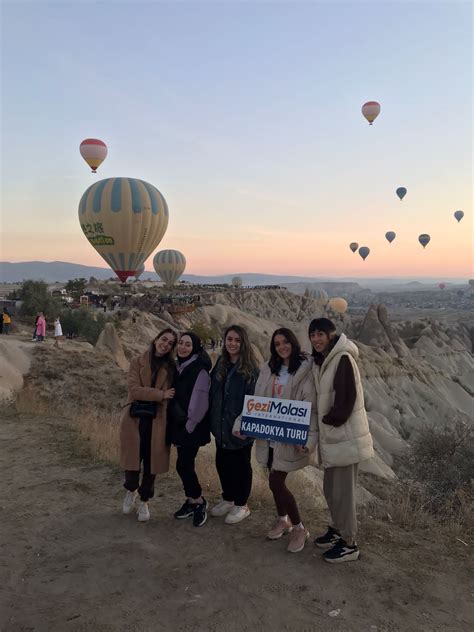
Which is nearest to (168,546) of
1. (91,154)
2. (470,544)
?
(470,544)

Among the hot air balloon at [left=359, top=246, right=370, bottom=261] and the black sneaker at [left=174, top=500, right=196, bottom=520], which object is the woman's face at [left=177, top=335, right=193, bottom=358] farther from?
the hot air balloon at [left=359, top=246, right=370, bottom=261]

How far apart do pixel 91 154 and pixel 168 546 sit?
1091 inches

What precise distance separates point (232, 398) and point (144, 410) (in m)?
0.79

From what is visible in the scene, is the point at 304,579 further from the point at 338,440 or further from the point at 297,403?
the point at 297,403

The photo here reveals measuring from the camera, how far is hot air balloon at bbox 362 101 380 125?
33438mm

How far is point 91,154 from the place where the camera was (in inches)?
1085

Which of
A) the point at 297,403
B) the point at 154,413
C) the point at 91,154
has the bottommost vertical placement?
the point at 154,413

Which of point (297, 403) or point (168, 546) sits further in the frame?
point (168, 546)

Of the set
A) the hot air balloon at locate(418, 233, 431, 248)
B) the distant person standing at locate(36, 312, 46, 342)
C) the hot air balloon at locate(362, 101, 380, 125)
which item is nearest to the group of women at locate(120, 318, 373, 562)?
the distant person standing at locate(36, 312, 46, 342)

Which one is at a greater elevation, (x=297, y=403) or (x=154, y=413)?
(x=297, y=403)

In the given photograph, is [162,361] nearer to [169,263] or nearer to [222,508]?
[222,508]

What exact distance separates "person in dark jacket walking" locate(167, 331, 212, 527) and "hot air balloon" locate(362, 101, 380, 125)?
114 feet

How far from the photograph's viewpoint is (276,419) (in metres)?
Result: 3.57

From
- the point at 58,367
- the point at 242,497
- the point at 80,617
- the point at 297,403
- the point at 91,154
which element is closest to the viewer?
the point at 80,617
